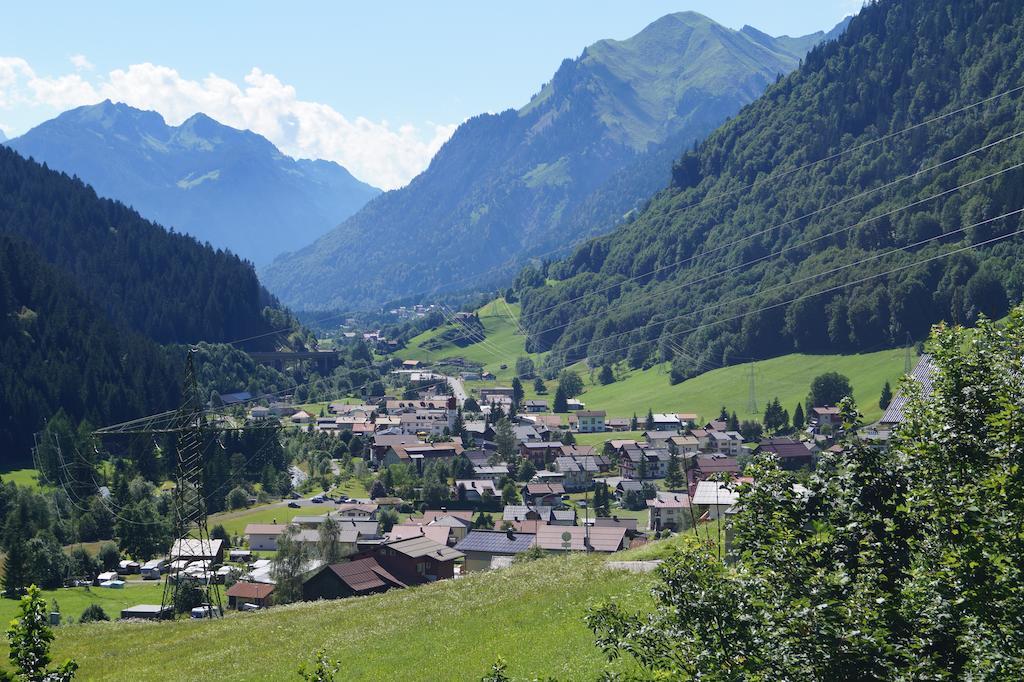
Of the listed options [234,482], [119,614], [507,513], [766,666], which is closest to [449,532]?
[507,513]

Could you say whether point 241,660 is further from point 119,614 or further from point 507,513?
point 507,513

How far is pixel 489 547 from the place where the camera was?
292 ft

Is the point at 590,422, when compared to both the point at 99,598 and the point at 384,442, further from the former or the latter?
the point at 99,598

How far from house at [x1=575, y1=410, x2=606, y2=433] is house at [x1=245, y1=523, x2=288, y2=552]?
91.9 meters

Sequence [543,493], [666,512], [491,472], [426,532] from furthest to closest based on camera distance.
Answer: [491,472] → [543,493] → [666,512] → [426,532]

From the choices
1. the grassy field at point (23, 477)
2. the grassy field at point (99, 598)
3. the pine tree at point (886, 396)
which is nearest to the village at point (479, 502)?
the grassy field at point (99, 598)

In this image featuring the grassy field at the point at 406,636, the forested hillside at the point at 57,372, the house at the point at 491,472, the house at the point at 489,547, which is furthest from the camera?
the forested hillside at the point at 57,372

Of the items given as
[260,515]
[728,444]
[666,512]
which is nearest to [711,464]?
[728,444]

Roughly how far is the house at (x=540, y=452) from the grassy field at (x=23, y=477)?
242 feet

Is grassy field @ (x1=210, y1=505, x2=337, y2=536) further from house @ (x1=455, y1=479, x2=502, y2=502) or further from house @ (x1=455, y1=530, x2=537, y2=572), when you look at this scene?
house @ (x1=455, y1=530, x2=537, y2=572)

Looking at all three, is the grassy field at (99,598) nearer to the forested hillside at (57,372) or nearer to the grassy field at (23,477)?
the grassy field at (23,477)

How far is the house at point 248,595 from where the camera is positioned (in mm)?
76250

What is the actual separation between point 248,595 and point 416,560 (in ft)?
43.4

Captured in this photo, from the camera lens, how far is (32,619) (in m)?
15.2
